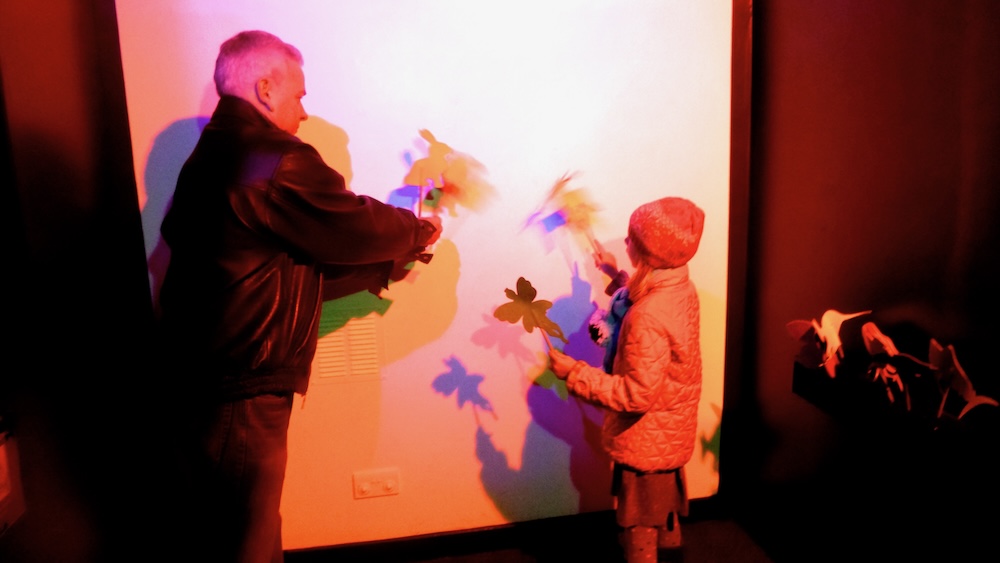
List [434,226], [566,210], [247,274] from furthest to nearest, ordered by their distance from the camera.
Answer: [566,210] < [434,226] < [247,274]

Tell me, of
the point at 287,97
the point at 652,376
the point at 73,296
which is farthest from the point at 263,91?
the point at 652,376

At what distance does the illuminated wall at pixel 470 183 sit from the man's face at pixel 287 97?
339 millimetres

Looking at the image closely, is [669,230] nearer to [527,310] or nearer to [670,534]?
[527,310]

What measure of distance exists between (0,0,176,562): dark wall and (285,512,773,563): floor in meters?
0.77

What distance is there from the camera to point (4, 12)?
1.52 meters

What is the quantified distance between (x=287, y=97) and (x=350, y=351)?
96 centimetres

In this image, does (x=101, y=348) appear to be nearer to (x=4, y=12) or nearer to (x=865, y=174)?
(x=4, y=12)

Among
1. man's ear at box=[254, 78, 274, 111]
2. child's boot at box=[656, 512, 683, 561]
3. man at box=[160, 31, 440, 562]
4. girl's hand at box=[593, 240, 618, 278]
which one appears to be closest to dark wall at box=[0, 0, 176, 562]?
man at box=[160, 31, 440, 562]

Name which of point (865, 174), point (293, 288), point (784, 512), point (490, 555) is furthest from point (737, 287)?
point (293, 288)

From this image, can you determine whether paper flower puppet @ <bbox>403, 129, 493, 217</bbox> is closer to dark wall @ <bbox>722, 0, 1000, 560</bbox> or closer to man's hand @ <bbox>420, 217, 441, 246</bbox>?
man's hand @ <bbox>420, 217, 441, 246</bbox>

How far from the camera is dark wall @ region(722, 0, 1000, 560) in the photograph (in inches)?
53.5

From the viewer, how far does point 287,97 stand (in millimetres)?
1594

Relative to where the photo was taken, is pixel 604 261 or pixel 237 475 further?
pixel 604 261

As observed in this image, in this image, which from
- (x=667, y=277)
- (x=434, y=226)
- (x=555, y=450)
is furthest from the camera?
(x=555, y=450)
